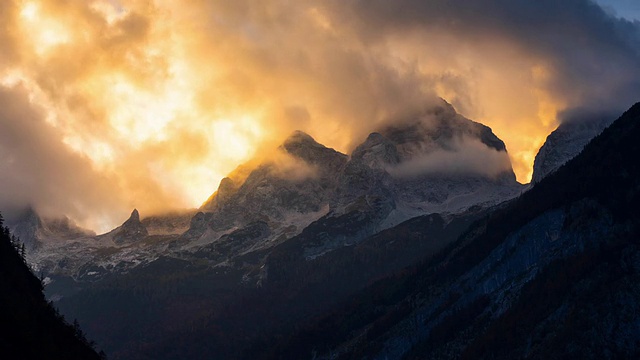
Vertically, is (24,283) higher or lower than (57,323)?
higher

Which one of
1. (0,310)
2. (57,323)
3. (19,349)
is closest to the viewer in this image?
(19,349)

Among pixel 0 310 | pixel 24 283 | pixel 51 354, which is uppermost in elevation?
pixel 24 283

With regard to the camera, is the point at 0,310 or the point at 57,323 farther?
the point at 57,323

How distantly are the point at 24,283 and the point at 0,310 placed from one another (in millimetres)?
39191

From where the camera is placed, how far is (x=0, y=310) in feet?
439

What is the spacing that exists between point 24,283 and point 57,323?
48.9 feet

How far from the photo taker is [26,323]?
139 metres

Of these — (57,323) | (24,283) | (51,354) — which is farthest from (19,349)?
(24,283)

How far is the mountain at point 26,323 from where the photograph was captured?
12790 cm

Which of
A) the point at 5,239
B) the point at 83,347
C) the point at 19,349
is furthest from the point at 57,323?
the point at 19,349

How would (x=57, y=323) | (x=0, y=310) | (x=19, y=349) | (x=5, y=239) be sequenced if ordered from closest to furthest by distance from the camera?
(x=19, y=349) → (x=0, y=310) → (x=57, y=323) → (x=5, y=239)

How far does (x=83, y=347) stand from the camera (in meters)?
163

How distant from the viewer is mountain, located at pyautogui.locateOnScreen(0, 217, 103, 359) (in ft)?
420

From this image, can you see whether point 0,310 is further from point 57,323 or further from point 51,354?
point 57,323
